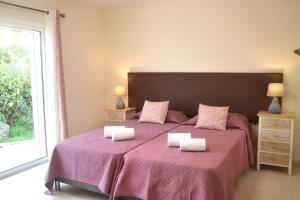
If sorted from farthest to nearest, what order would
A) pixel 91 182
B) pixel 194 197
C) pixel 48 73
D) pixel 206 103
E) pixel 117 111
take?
pixel 117 111
pixel 206 103
pixel 48 73
pixel 91 182
pixel 194 197

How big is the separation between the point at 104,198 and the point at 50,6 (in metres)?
2.82

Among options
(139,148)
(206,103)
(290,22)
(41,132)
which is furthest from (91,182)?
(290,22)

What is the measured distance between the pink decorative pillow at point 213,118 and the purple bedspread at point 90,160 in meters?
0.92

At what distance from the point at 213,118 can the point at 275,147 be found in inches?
35.0

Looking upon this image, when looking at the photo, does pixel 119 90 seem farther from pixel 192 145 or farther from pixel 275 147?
pixel 275 147

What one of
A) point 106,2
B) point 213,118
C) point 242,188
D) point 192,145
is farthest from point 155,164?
point 106,2

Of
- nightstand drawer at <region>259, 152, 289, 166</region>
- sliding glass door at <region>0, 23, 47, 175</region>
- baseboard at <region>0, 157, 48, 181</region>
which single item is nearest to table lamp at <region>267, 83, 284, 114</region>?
nightstand drawer at <region>259, 152, 289, 166</region>

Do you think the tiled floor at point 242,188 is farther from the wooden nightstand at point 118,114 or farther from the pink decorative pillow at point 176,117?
the wooden nightstand at point 118,114

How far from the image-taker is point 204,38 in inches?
170

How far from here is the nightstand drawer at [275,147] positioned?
11.8ft

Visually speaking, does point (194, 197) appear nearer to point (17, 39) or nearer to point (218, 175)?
point (218, 175)

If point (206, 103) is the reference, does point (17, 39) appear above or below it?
above

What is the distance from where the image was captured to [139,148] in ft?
9.66

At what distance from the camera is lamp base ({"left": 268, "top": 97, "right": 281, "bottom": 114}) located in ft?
12.2
